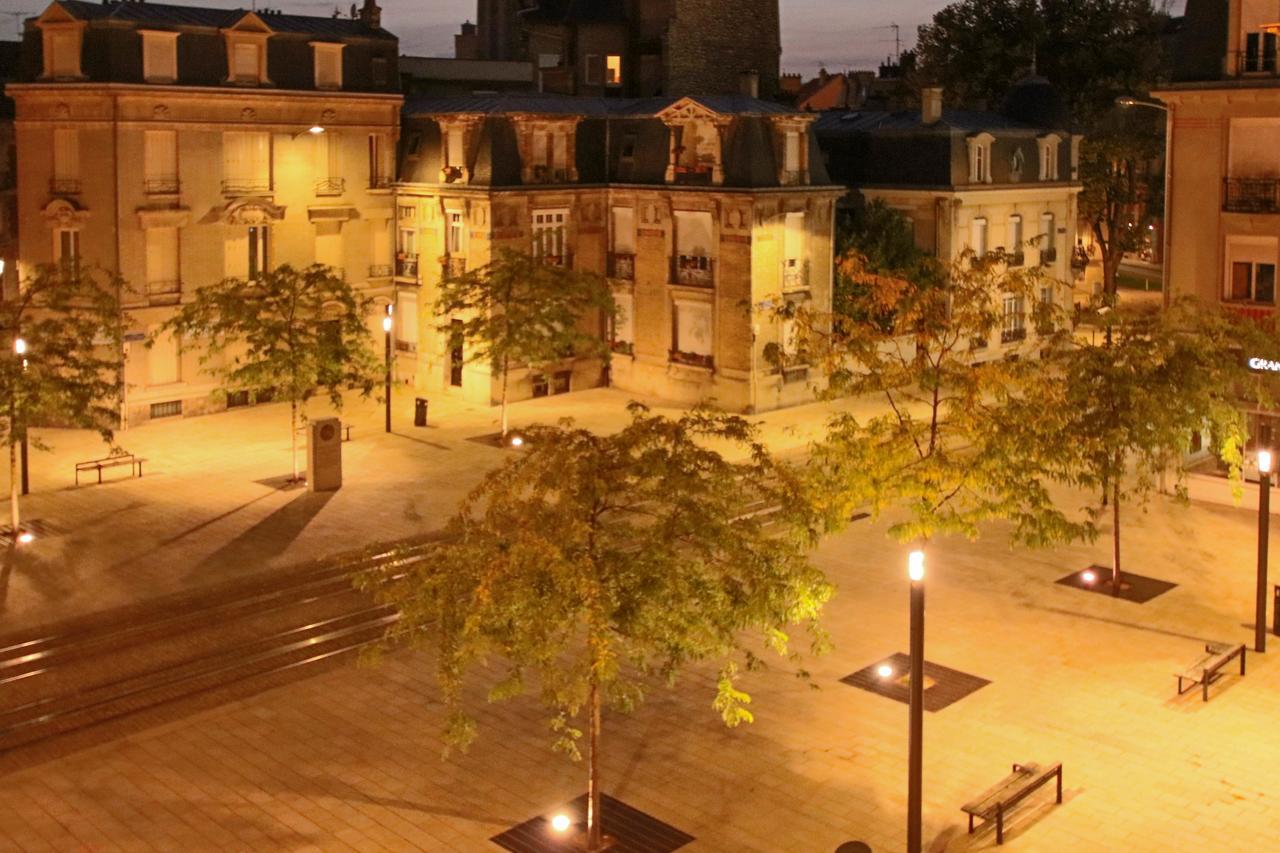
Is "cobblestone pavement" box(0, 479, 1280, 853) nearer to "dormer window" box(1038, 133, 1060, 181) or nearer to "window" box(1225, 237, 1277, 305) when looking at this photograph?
"window" box(1225, 237, 1277, 305)

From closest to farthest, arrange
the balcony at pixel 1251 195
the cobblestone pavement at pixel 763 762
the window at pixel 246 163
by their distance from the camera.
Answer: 1. the cobblestone pavement at pixel 763 762
2. the balcony at pixel 1251 195
3. the window at pixel 246 163

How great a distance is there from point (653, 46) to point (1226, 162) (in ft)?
106

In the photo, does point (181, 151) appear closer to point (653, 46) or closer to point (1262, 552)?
point (653, 46)

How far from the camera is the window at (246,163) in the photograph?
4575 cm

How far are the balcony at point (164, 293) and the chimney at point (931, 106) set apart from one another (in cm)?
2597

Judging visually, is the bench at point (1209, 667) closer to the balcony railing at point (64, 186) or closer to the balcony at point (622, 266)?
the balcony at point (622, 266)

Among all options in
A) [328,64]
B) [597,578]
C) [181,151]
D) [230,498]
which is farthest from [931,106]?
[597,578]

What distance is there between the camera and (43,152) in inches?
1715

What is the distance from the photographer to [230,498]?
34875 millimetres

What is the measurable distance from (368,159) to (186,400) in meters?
10.3

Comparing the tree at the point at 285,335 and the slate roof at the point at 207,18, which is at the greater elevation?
the slate roof at the point at 207,18

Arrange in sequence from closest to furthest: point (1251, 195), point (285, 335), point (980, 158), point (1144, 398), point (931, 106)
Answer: point (1144, 398), point (1251, 195), point (285, 335), point (931, 106), point (980, 158)

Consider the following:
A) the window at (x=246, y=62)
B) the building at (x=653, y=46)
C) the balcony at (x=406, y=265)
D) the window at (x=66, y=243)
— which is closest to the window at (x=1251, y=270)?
the balcony at (x=406, y=265)

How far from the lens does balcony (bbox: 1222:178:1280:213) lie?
34.5 metres
